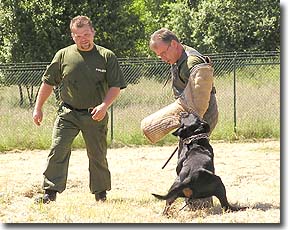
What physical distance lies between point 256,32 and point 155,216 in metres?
22.9

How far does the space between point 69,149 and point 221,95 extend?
8600 millimetres


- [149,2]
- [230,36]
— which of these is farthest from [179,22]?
[149,2]

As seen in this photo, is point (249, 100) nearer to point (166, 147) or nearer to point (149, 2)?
point (166, 147)

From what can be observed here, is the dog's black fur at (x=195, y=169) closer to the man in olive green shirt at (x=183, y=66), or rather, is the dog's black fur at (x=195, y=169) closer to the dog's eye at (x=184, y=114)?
the dog's eye at (x=184, y=114)

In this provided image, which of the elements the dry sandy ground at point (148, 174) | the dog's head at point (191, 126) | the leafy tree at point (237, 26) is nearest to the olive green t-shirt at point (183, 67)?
the dog's head at point (191, 126)

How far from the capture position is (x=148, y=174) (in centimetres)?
961

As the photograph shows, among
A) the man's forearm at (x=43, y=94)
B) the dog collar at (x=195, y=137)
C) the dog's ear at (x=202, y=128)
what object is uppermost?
the man's forearm at (x=43, y=94)

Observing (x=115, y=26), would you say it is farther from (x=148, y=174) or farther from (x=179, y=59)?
(x=179, y=59)

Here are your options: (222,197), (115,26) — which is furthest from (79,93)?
(115,26)

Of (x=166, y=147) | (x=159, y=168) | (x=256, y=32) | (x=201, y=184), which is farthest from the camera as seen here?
(x=256, y=32)

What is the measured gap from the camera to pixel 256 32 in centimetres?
2722

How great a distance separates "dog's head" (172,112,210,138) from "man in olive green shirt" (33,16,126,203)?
1.15 metres

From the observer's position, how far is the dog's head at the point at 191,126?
5.60m

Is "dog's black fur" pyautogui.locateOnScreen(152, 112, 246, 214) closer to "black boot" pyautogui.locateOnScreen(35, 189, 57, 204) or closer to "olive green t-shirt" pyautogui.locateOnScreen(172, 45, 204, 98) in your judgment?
"olive green t-shirt" pyautogui.locateOnScreen(172, 45, 204, 98)
